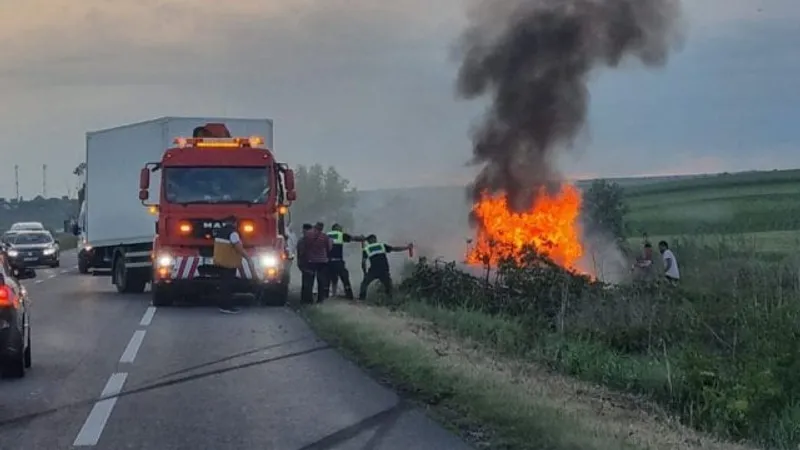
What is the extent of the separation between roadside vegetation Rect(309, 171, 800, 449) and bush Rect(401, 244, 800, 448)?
0.03m

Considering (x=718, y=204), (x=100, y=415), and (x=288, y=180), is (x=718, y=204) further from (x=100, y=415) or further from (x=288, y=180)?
(x=100, y=415)

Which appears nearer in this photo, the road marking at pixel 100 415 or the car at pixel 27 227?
the road marking at pixel 100 415

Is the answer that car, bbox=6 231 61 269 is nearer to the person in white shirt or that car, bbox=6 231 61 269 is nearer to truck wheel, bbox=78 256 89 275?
truck wheel, bbox=78 256 89 275

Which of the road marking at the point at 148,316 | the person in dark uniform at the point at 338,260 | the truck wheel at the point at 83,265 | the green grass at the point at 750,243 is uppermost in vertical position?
the green grass at the point at 750,243

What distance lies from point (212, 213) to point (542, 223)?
1111 centimetres

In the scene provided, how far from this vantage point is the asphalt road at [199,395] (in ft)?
30.5

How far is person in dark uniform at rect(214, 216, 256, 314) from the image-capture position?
22.7 meters

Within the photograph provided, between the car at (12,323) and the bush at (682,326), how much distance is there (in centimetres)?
634

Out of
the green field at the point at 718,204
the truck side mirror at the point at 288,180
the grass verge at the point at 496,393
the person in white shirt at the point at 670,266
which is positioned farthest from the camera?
the green field at the point at 718,204

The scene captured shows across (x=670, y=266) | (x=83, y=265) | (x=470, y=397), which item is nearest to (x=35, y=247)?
(x=83, y=265)

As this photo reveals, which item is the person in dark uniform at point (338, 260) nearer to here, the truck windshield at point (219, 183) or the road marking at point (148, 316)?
the truck windshield at point (219, 183)

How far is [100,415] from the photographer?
1041cm

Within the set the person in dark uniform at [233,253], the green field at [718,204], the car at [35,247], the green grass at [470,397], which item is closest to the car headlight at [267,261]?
the person in dark uniform at [233,253]

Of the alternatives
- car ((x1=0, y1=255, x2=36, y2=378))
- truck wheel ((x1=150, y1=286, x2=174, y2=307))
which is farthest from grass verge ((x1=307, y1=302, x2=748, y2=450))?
truck wheel ((x1=150, y1=286, x2=174, y2=307))
